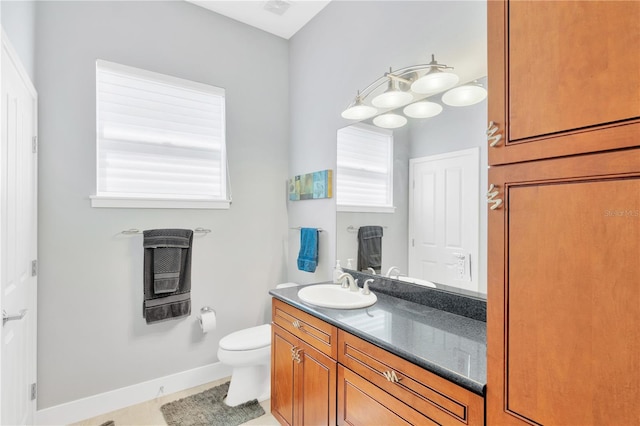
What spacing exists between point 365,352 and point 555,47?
1194 mm

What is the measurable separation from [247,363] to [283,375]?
0.44 metres

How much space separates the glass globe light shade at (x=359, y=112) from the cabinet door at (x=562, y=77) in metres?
1.23

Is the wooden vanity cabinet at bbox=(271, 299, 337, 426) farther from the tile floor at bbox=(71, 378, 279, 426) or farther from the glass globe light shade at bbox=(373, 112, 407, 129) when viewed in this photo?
the glass globe light shade at bbox=(373, 112, 407, 129)

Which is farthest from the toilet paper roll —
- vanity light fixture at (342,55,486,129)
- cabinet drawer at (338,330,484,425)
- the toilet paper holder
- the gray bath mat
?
Answer: vanity light fixture at (342,55,486,129)

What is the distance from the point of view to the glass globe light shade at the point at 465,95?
60.6 inches

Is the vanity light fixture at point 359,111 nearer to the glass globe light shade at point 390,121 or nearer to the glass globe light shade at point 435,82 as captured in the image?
the glass globe light shade at point 390,121

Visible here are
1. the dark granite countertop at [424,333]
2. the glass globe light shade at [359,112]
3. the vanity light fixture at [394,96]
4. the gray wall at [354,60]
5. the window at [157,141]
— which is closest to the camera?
the dark granite countertop at [424,333]

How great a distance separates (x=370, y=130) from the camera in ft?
7.07

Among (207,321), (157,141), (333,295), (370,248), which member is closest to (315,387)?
(333,295)

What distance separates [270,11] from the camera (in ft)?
8.50

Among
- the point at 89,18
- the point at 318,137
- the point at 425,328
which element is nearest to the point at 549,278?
the point at 425,328

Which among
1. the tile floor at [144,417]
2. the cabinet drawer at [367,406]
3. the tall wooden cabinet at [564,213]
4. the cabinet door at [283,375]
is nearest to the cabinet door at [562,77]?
the tall wooden cabinet at [564,213]

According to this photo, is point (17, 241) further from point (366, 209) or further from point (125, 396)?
point (366, 209)

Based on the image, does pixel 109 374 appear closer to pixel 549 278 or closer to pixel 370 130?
pixel 370 130
